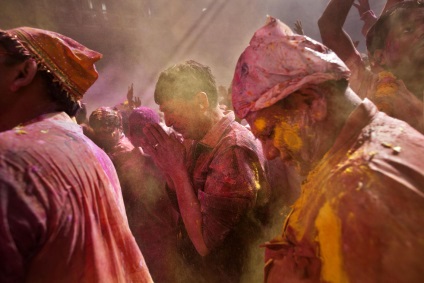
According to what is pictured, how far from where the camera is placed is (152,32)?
12.6 meters

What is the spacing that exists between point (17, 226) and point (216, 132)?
1.87m

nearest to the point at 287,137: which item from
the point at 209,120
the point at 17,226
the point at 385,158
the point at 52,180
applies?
the point at 385,158

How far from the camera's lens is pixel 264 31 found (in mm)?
1604

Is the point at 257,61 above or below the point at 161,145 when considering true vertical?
above

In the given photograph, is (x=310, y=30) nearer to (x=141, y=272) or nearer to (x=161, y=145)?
(x=161, y=145)

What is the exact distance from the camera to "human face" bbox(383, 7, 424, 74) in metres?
2.43

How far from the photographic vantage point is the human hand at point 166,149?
2680mm

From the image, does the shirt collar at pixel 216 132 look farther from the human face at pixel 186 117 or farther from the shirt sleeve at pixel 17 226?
the shirt sleeve at pixel 17 226

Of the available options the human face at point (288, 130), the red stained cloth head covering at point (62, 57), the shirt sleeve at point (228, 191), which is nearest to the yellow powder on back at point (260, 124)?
the human face at point (288, 130)

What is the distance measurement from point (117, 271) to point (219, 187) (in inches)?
41.8

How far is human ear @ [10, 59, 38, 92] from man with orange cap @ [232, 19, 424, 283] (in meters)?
1.06

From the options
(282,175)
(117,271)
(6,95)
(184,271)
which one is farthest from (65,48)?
(184,271)

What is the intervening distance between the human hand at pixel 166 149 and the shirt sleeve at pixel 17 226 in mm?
1629

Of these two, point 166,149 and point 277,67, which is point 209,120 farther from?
point 277,67
